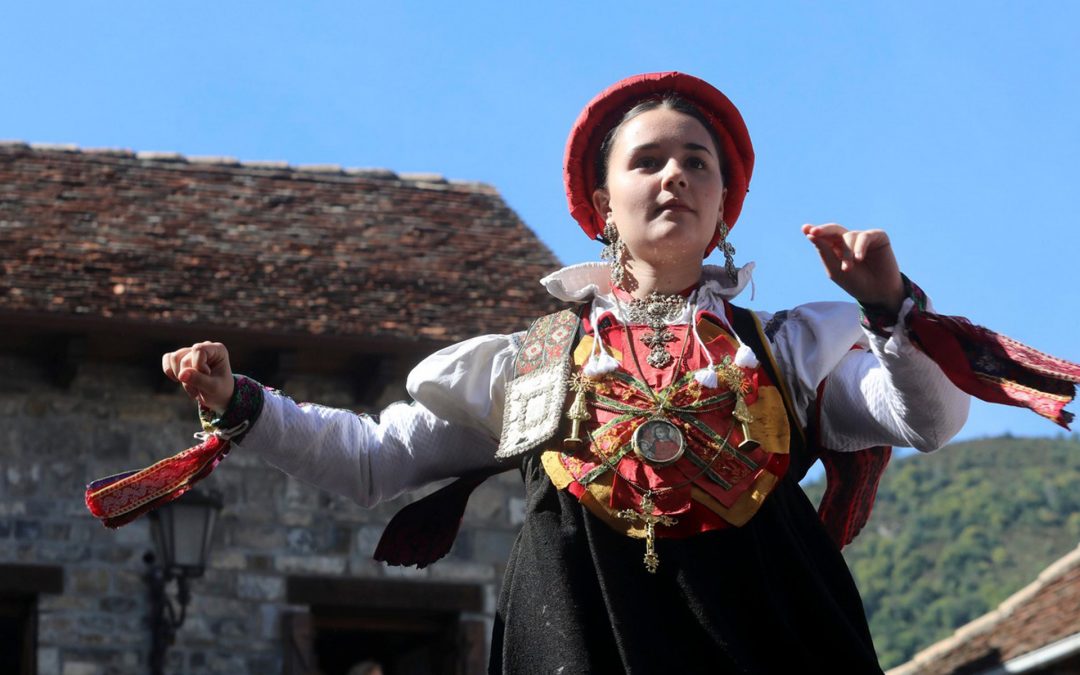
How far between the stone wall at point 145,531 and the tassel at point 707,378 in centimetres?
869

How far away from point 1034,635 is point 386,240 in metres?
5.34

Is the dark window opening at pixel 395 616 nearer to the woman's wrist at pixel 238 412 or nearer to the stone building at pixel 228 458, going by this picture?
the stone building at pixel 228 458

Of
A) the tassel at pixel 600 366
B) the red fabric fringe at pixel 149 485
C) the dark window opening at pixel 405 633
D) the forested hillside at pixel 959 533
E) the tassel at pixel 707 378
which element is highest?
the forested hillside at pixel 959 533

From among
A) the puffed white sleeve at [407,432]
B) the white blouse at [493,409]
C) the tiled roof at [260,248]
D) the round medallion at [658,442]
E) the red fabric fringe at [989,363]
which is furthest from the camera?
the tiled roof at [260,248]

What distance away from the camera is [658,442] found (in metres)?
3.72

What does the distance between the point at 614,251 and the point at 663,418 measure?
47 centimetres

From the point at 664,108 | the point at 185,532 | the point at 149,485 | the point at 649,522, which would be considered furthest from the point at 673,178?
the point at 185,532

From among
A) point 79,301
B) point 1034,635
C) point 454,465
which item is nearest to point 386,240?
point 79,301

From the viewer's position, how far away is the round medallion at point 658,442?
12.2 ft

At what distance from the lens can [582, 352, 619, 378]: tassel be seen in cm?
385

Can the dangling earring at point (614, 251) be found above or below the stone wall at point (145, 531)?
below

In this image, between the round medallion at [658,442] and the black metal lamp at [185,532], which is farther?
the black metal lamp at [185,532]

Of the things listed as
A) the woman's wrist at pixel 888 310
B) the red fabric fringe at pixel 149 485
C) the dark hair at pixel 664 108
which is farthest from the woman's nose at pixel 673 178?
the red fabric fringe at pixel 149 485

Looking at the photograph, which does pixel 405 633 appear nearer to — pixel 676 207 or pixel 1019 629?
pixel 1019 629
